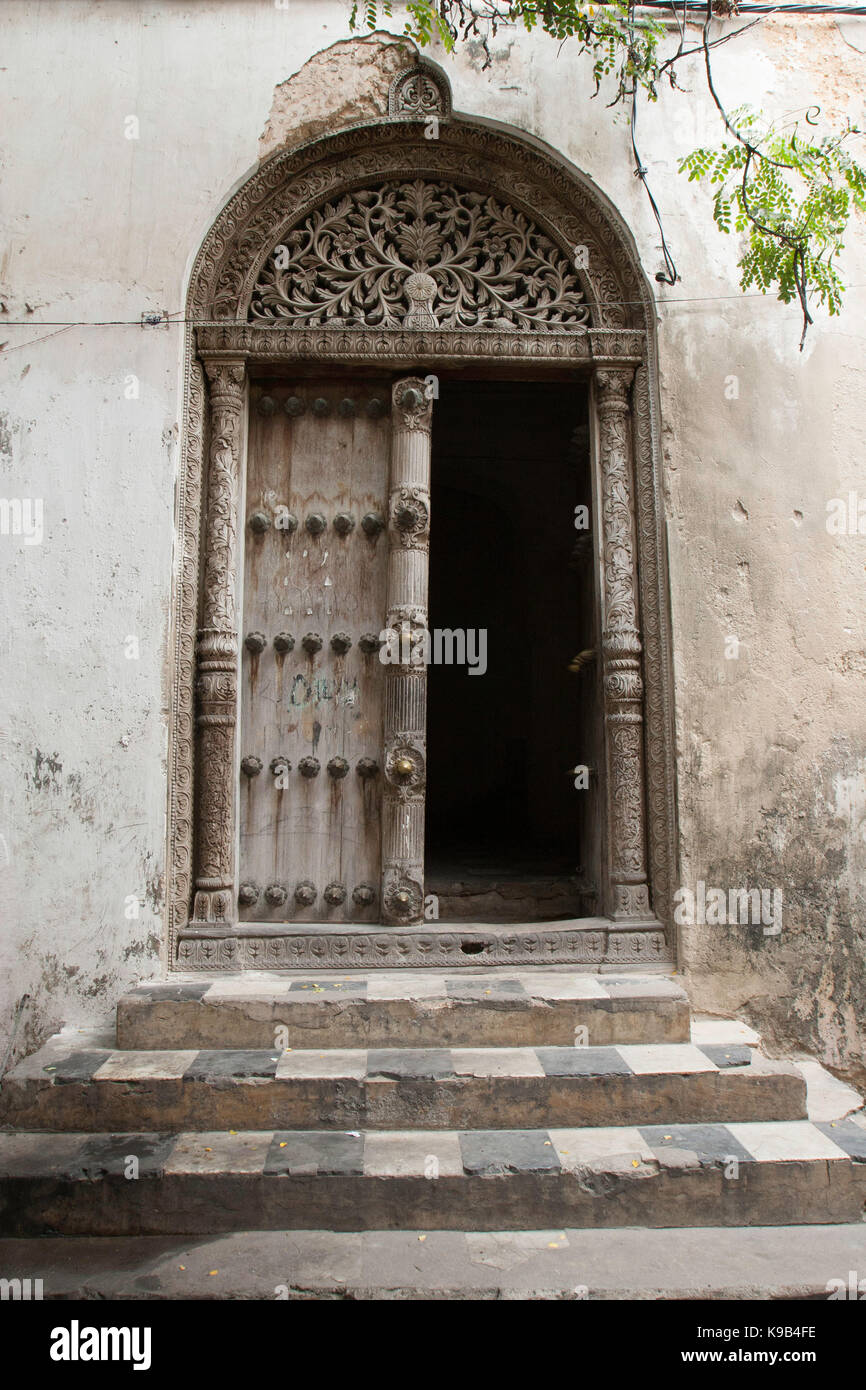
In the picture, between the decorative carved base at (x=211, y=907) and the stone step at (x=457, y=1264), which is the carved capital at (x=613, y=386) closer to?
the decorative carved base at (x=211, y=907)

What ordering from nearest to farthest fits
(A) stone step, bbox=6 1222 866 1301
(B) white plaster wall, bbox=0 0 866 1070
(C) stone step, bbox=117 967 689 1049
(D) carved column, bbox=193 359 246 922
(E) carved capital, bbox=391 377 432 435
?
(A) stone step, bbox=6 1222 866 1301 < (C) stone step, bbox=117 967 689 1049 < (B) white plaster wall, bbox=0 0 866 1070 < (D) carved column, bbox=193 359 246 922 < (E) carved capital, bbox=391 377 432 435

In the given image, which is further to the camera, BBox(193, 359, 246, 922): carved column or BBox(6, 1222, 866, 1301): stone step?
BBox(193, 359, 246, 922): carved column

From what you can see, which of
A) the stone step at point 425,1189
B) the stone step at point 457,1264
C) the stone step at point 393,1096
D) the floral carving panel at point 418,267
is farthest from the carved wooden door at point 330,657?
the stone step at point 457,1264

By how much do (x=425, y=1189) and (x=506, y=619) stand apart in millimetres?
5590

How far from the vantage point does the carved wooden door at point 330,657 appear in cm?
380

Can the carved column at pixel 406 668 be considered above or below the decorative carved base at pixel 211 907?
above

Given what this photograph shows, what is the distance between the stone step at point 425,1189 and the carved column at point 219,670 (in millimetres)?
1115

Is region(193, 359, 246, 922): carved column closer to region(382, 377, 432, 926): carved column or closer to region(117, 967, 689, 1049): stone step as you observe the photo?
region(117, 967, 689, 1049): stone step

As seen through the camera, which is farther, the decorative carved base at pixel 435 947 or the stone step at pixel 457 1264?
the decorative carved base at pixel 435 947

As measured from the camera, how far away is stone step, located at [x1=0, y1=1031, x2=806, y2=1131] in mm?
2889

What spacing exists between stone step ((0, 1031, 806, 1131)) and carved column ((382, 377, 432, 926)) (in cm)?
88

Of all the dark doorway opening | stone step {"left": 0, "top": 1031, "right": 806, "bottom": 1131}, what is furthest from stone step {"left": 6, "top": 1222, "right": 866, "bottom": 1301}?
the dark doorway opening

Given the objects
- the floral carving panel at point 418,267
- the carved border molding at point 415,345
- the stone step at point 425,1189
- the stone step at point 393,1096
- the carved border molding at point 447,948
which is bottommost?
the stone step at point 425,1189

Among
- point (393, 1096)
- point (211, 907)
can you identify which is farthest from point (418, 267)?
point (393, 1096)
